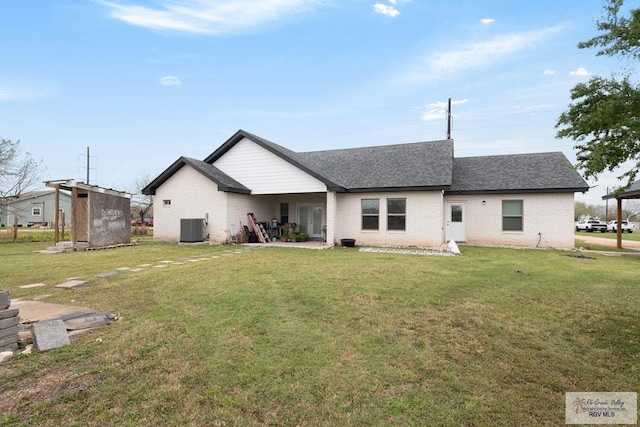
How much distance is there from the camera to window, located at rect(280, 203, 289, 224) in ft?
62.1

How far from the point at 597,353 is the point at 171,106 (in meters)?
21.5

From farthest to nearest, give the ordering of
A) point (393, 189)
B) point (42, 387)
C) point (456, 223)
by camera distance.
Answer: point (456, 223)
point (393, 189)
point (42, 387)

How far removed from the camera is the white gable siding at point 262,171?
50.4 ft

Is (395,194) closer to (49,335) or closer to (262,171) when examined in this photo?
(262,171)

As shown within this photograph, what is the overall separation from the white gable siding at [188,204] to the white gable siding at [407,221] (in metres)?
5.85


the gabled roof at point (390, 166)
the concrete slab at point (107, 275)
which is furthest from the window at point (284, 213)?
the concrete slab at point (107, 275)

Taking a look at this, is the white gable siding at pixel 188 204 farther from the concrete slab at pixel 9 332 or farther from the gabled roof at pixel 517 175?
the concrete slab at pixel 9 332

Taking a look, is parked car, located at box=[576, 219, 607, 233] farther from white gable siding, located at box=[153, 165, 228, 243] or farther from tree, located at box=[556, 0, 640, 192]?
white gable siding, located at box=[153, 165, 228, 243]

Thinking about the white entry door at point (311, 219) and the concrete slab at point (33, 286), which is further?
the white entry door at point (311, 219)

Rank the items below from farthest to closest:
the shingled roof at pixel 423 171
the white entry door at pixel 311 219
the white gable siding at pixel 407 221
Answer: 1. the white entry door at pixel 311 219
2. the shingled roof at pixel 423 171
3. the white gable siding at pixel 407 221

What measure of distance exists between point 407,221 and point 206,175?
9.78 meters

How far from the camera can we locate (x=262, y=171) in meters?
16.1

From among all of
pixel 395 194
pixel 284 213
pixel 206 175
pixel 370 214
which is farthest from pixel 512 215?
pixel 206 175

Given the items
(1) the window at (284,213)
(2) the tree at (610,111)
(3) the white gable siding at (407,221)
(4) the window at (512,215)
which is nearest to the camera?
(2) the tree at (610,111)
